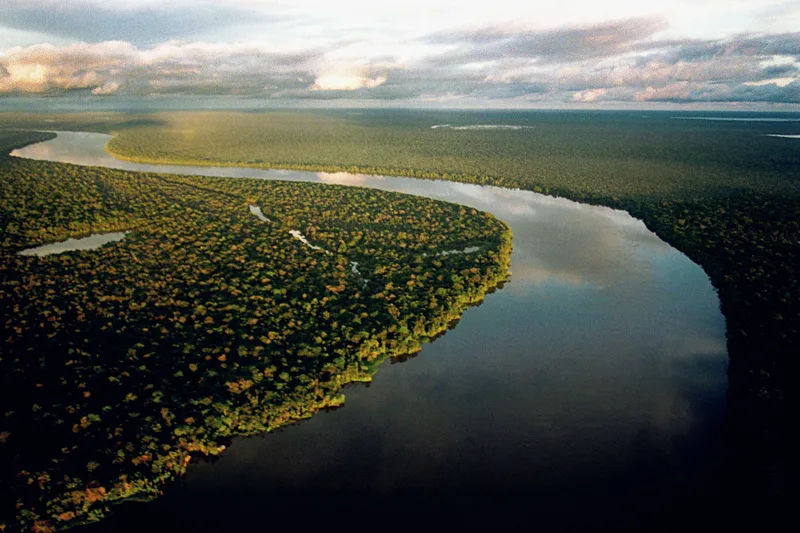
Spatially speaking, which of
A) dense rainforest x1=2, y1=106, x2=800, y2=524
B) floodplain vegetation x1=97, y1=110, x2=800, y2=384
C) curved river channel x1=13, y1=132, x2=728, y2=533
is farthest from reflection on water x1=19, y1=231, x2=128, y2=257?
floodplain vegetation x1=97, y1=110, x2=800, y2=384

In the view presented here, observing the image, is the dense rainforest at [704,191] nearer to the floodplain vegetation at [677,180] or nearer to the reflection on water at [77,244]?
the floodplain vegetation at [677,180]

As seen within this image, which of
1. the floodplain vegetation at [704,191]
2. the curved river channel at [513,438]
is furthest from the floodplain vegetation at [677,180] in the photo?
the curved river channel at [513,438]

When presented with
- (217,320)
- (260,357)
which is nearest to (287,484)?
(260,357)

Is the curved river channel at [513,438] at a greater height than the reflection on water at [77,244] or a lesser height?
lesser

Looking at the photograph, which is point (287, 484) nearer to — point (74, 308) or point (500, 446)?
point (500, 446)

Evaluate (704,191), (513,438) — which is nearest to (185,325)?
(513,438)

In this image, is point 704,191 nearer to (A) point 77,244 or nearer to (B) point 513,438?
(B) point 513,438
